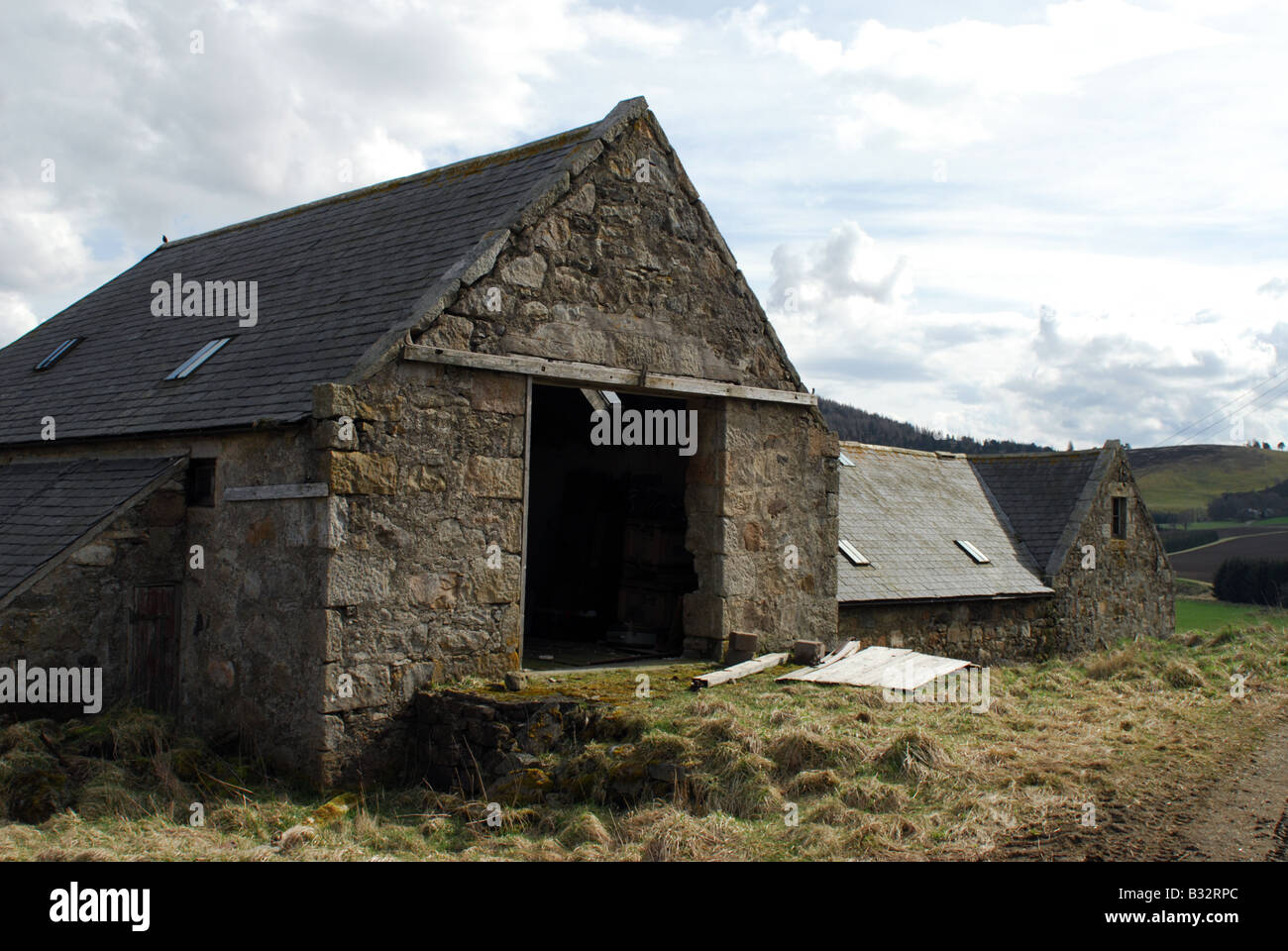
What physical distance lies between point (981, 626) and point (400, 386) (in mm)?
12068

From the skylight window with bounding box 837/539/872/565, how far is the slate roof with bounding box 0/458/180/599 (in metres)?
10.1

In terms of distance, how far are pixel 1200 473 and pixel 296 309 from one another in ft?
272

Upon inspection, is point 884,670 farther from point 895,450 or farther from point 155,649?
point 895,450

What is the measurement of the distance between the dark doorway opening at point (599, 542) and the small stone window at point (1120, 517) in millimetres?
11347

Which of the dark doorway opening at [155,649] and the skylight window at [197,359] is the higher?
the skylight window at [197,359]

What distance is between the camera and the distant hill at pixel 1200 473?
73.6 meters

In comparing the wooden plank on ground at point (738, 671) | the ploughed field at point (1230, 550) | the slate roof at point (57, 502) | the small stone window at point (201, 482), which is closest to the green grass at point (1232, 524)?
the ploughed field at point (1230, 550)

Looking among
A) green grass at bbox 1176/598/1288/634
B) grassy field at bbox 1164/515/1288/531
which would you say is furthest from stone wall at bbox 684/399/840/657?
grassy field at bbox 1164/515/1288/531

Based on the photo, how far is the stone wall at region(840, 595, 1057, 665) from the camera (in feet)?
51.8

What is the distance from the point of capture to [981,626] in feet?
58.5

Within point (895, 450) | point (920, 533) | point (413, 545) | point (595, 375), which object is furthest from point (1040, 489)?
point (413, 545)

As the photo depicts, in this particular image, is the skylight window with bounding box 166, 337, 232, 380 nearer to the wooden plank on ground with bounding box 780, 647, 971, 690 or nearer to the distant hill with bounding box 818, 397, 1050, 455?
the wooden plank on ground with bounding box 780, 647, 971, 690

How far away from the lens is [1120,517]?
21.5m

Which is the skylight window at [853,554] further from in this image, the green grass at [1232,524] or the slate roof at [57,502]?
the green grass at [1232,524]
